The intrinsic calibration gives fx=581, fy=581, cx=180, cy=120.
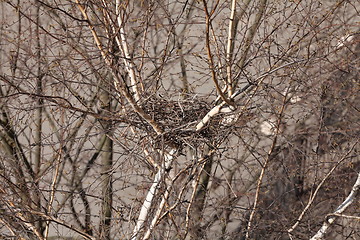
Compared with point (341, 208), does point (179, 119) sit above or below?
above

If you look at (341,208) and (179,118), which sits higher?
(179,118)

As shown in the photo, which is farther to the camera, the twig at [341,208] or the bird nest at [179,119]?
the twig at [341,208]

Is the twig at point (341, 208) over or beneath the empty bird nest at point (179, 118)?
beneath

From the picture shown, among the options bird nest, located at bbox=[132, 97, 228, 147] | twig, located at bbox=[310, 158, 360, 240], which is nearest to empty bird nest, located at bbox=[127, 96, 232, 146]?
bird nest, located at bbox=[132, 97, 228, 147]

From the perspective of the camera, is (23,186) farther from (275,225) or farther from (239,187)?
(239,187)

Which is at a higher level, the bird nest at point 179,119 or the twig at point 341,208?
the bird nest at point 179,119

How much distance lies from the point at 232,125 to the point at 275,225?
2456 millimetres

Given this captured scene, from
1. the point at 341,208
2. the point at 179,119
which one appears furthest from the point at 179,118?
the point at 341,208

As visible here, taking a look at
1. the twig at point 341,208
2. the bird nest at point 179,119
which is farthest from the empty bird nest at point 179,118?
the twig at point 341,208

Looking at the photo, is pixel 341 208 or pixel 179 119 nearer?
pixel 179 119

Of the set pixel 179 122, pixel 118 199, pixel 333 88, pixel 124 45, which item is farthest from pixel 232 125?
pixel 333 88

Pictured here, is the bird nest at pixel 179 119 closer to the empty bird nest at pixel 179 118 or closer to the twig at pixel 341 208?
the empty bird nest at pixel 179 118

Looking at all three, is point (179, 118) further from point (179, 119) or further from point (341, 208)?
point (341, 208)

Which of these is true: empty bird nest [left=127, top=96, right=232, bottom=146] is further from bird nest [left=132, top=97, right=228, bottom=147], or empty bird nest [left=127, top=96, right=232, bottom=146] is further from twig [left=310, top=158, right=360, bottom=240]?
twig [left=310, top=158, right=360, bottom=240]
